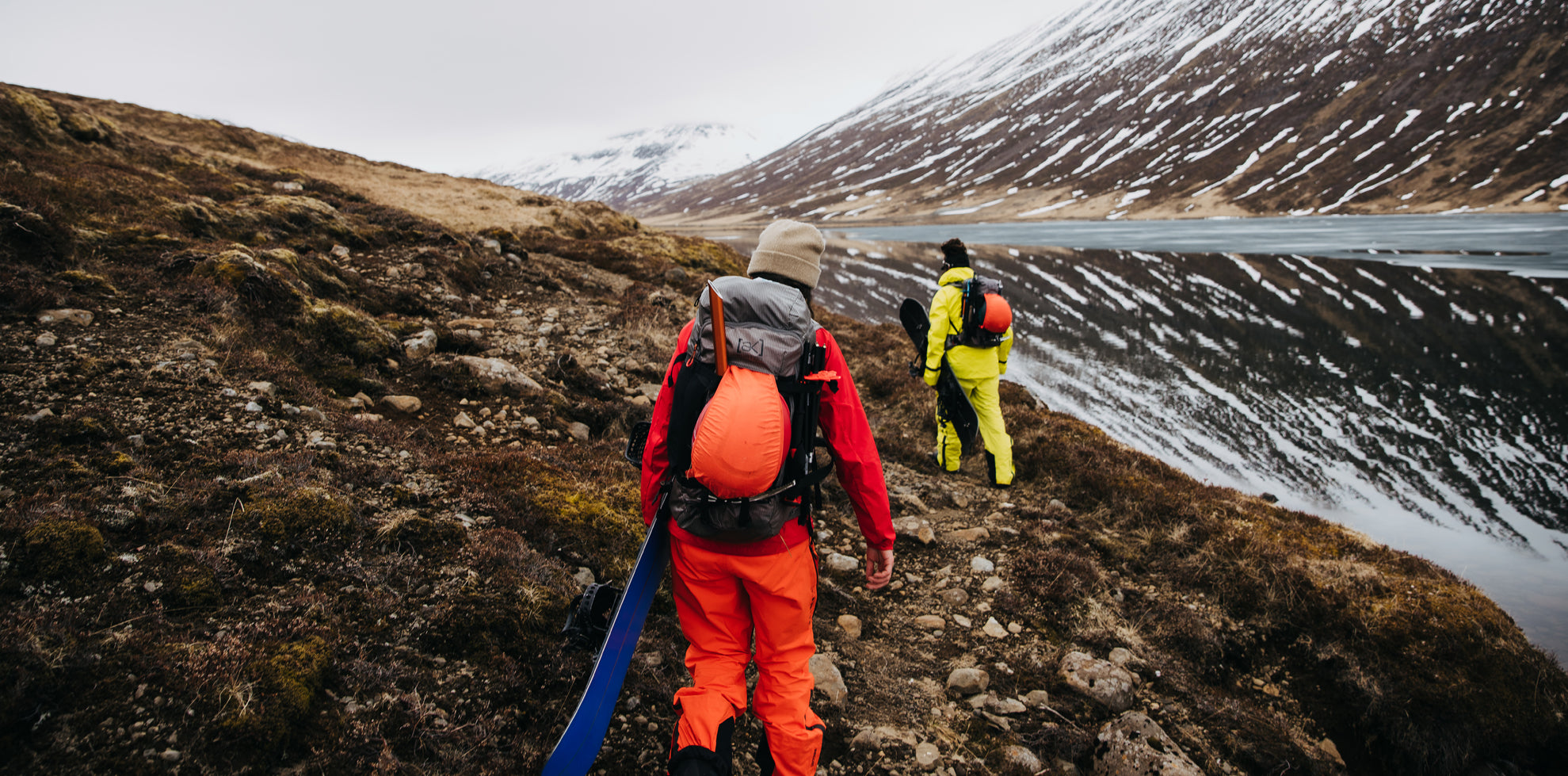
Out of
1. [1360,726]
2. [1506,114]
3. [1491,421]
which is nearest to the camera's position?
[1360,726]

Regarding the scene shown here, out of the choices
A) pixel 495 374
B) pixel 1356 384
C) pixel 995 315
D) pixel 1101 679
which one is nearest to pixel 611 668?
pixel 1101 679

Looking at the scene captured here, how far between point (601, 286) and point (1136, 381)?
13359 mm

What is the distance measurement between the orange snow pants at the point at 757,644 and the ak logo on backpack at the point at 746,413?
208 mm

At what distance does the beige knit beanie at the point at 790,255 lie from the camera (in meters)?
3.30

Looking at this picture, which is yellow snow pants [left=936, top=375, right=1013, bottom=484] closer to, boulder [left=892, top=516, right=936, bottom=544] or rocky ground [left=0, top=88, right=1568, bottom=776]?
rocky ground [left=0, top=88, right=1568, bottom=776]

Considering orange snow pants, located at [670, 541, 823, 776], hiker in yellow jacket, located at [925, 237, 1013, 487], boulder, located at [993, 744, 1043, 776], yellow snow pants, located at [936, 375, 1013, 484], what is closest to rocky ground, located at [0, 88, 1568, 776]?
boulder, located at [993, 744, 1043, 776]

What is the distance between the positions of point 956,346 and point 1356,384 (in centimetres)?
1290

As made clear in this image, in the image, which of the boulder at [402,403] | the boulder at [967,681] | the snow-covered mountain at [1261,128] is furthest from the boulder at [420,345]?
the snow-covered mountain at [1261,128]

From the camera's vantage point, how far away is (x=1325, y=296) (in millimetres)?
24422

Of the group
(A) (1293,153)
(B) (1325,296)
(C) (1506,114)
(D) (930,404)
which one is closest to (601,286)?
(D) (930,404)

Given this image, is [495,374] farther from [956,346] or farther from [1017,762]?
[1017,762]

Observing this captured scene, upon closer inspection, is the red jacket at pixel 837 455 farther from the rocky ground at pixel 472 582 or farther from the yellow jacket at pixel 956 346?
the yellow jacket at pixel 956 346

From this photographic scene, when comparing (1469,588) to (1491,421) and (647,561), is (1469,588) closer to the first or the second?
(647,561)

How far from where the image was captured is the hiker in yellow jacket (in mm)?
7988
